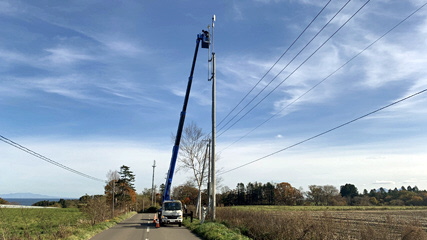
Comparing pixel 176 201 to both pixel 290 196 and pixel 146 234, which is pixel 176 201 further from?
pixel 290 196

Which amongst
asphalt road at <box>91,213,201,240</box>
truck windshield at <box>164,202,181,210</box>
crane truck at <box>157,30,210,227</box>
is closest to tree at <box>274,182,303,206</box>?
crane truck at <box>157,30,210,227</box>

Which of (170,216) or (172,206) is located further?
(172,206)

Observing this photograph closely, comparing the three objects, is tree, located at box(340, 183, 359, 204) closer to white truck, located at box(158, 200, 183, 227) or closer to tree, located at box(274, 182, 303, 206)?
tree, located at box(274, 182, 303, 206)

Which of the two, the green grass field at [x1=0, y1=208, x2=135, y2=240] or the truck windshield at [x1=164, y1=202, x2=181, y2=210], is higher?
the truck windshield at [x1=164, y1=202, x2=181, y2=210]

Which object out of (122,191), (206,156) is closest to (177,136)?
(206,156)

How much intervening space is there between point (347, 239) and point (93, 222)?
22.8 meters

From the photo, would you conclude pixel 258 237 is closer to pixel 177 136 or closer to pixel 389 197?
pixel 177 136

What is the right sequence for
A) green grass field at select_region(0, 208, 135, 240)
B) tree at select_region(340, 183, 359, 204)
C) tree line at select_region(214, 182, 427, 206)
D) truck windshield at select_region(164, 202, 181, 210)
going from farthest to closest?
1. tree at select_region(340, 183, 359, 204)
2. tree line at select_region(214, 182, 427, 206)
3. truck windshield at select_region(164, 202, 181, 210)
4. green grass field at select_region(0, 208, 135, 240)

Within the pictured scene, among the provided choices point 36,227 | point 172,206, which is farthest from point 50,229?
point 172,206

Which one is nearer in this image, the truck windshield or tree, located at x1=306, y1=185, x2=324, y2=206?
the truck windshield

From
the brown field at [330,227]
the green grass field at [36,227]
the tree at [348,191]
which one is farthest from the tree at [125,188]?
the tree at [348,191]

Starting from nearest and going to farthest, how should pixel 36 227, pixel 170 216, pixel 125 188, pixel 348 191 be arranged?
1. pixel 170 216
2. pixel 36 227
3. pixel 125 188
4. pixel 348 191

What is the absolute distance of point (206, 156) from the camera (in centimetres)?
4141

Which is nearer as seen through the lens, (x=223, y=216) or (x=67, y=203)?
(x=223, y=216)
